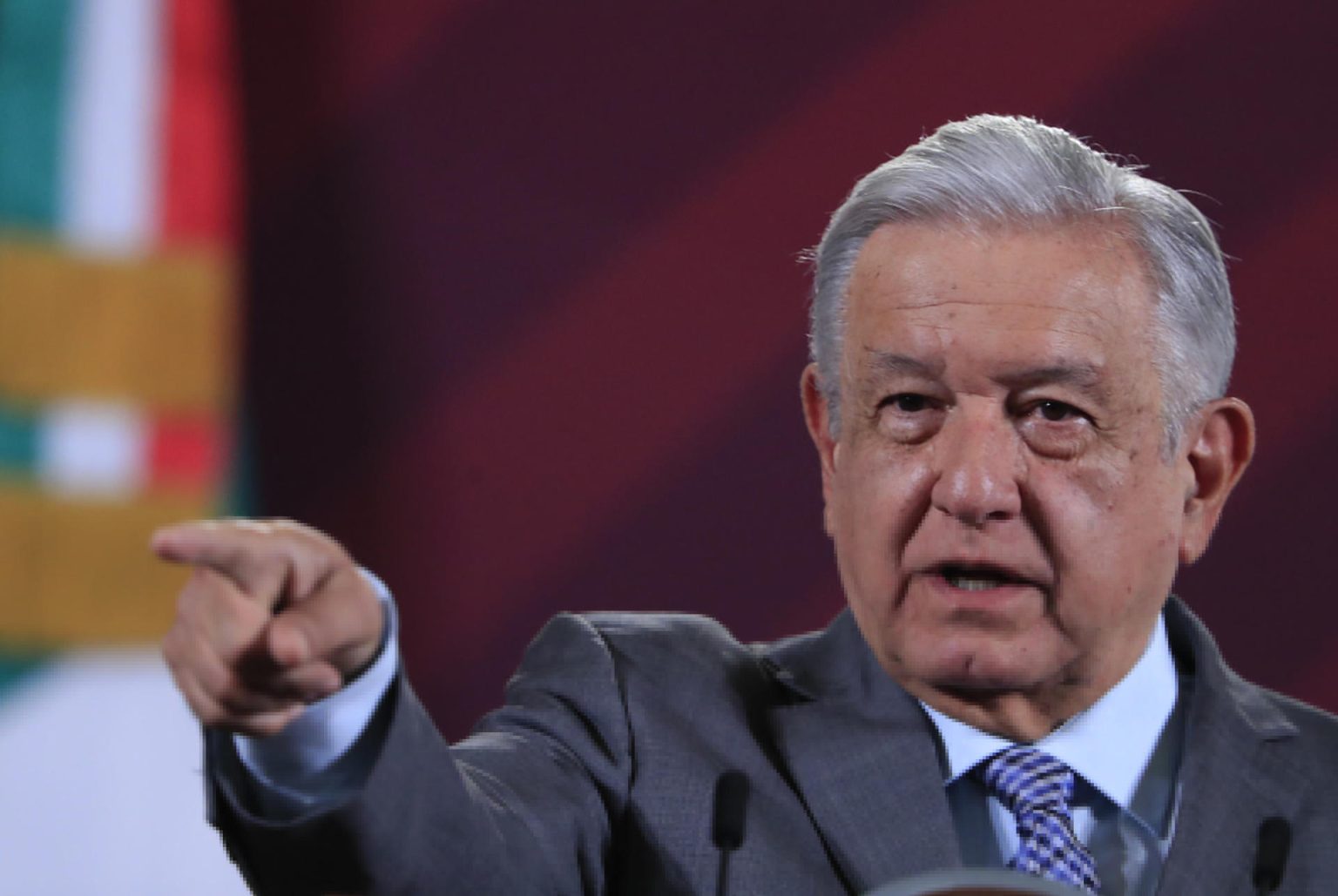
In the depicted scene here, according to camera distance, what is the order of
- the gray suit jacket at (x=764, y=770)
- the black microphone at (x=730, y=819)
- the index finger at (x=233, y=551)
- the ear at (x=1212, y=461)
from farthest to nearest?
1. the ear at (x=1212, y=461)
2. the gray suit jacket at (x=764, y=770)
3. the black microphone at (x=730, y=819)
4. the index finger at (x=233, y=551)

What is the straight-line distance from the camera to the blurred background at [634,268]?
9.53 feet

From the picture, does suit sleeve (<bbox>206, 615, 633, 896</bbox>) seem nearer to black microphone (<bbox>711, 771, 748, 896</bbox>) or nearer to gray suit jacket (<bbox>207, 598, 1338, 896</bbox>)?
gray suit jacket (<bbox>207, 598, 1338, 896</bbox>)

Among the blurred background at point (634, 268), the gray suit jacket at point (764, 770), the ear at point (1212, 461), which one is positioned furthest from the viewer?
the blurred background at point (634, 268)

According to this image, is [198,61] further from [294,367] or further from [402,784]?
[402,784]

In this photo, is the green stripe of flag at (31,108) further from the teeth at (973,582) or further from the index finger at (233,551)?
the index finger at (233,551)

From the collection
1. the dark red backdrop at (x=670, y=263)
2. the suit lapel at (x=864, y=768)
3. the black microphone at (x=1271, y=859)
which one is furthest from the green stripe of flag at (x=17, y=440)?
the black microphone at (x=1271, y=859)

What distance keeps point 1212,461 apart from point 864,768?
494 mm

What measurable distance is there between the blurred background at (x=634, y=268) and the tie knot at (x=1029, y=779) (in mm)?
1334

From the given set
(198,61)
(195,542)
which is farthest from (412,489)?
(195,542)

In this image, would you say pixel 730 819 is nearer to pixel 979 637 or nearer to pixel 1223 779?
pixel 979 637

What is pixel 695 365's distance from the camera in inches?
118

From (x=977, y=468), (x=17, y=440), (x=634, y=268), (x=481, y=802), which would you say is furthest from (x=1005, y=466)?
(x=17, y=440)

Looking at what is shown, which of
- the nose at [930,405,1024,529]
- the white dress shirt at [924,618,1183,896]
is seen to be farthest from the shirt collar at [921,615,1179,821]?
the nose at [930,405,1024,529]

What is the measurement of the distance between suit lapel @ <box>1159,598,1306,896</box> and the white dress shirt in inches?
1.4
